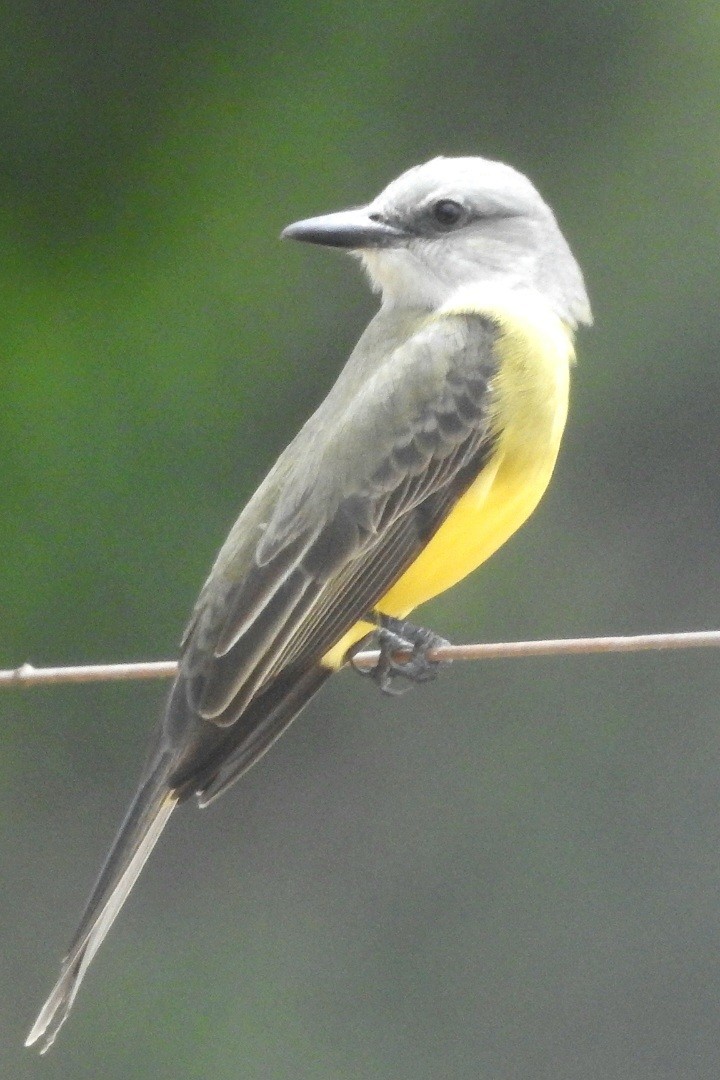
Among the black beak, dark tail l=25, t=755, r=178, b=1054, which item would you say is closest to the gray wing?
dark tail l=25, t=755, r=178, b=1054

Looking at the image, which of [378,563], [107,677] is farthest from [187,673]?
[107,677]

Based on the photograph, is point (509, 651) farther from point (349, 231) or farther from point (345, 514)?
point (349, 231)

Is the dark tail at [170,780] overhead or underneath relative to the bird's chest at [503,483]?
underneath

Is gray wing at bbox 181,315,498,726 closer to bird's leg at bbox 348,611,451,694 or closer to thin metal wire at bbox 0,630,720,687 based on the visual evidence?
bird's leg at bbox 348,611,451,694

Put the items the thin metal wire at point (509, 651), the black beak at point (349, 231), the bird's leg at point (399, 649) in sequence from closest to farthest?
the thin metal wire at point (509, 651) < the bird's leg at point (399, 649) < the black beak at point (349, 231)

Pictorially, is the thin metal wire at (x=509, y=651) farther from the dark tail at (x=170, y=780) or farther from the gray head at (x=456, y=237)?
the gray head at (x=456, y=237)

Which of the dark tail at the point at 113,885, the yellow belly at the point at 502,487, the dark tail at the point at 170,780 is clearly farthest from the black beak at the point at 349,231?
the dark tail at the point at 113,885

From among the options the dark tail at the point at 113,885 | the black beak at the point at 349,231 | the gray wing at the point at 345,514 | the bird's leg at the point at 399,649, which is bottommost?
the dark tail at the point at 113,885

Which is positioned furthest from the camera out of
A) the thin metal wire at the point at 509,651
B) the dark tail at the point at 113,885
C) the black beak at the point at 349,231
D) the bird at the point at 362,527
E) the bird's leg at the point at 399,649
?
the black beak at the point at 349,231
